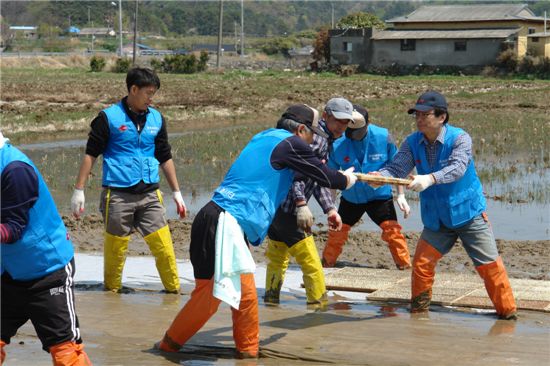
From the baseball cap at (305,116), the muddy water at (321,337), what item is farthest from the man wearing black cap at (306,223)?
the baseball cap at (305,116)

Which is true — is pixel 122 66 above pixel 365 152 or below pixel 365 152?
above

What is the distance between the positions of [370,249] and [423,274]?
3.32 m

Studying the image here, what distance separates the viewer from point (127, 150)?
26.1 ft

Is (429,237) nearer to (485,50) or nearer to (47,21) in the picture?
(485,50)

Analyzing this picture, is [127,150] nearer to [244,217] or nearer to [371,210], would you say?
[244,217]

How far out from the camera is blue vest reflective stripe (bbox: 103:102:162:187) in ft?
26.0

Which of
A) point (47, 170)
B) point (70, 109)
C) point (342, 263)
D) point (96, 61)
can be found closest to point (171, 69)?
point (96, 61)

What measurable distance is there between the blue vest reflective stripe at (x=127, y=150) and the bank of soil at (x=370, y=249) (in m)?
2.40

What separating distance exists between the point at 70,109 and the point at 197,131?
5.50m

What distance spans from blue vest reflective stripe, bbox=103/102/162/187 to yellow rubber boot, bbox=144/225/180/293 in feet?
1.56

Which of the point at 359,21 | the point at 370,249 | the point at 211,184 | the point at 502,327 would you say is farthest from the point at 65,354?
the point at 359,21

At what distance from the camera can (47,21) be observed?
14450 centimetres

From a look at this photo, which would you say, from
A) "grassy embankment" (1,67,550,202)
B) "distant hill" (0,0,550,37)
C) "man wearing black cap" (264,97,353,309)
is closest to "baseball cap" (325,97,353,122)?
"man wearing black cap" (264,97,353,309)

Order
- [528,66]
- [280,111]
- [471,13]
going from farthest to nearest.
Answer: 1. [471,13]
2. [528,66]
3. [280,111]
